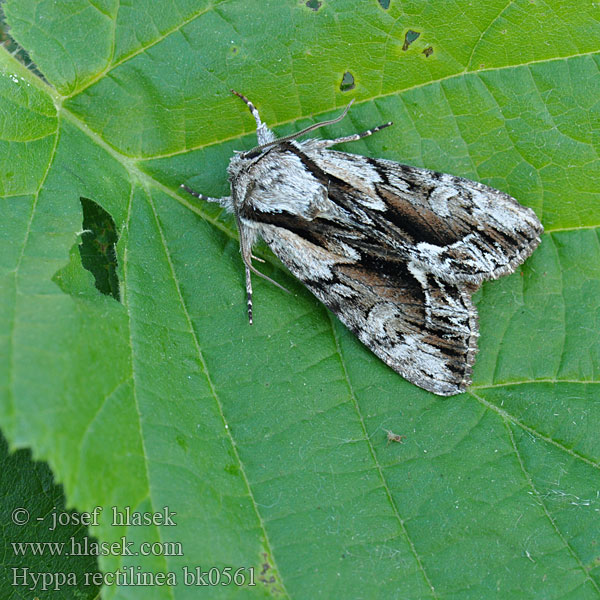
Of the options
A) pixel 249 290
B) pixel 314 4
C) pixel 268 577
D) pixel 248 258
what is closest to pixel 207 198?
pixel 248 258

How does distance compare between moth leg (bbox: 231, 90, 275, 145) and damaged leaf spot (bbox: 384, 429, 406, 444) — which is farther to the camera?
moth leg (bbox: 231, 90, 275, 145)

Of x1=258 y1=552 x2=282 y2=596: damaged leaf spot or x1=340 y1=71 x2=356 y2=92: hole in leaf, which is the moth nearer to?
x1=340 y1=71 x2=356 y2=92: hole in leaf

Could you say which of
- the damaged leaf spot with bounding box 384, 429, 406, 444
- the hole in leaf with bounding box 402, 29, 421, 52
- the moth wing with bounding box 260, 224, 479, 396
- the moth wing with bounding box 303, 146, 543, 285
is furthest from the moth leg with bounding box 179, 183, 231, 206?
the damaged leaf spot with bounding box 384, 429, 406, 444

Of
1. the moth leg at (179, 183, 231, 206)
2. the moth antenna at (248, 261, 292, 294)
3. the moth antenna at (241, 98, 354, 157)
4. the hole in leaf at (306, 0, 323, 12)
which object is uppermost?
the hole in leaf at (306, 0, 323, 12)

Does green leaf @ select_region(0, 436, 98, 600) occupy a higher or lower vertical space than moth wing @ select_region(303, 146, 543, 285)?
lower

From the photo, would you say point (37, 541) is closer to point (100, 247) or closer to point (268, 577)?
point (268, 577)

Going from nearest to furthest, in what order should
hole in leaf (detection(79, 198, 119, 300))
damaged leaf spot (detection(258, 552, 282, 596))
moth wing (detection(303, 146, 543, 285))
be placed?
damaged leaf spot (detection(258, 552, 282, 596)) < hole in leaf (detection(79, 198, 119, 300)) < moth wing (detection(303, 146, 543, 285))

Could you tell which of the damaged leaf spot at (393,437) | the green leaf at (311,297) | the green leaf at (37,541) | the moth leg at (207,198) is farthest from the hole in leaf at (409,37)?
the green leaf at (37,541)

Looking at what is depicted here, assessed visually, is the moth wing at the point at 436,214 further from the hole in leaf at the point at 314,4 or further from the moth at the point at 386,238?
the hole in leaf at the point at 314,4
